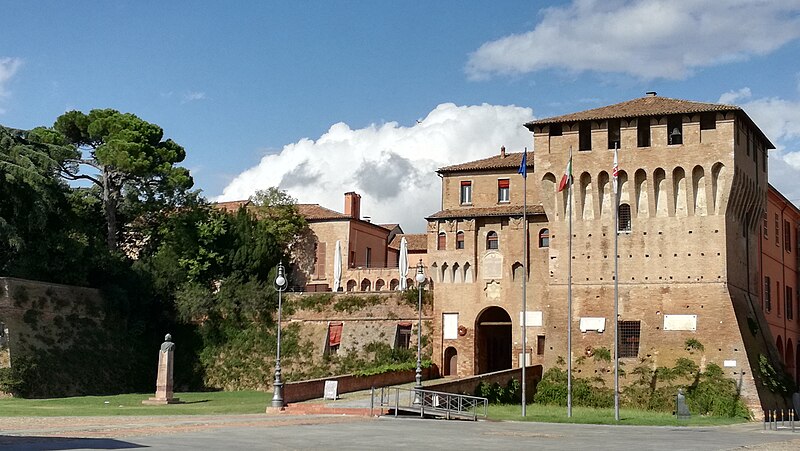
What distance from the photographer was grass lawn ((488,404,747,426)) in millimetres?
35094

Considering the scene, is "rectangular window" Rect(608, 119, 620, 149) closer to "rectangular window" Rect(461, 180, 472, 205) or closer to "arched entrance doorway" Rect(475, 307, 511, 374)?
"rectangular window" Rect(461, 180, 472, 205)

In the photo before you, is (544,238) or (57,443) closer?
(57,443)

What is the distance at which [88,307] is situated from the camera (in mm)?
51281

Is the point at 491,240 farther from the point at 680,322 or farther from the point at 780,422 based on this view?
the point at 780,422

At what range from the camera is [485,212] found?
50094 millimetres

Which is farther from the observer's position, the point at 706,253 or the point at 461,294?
the point at 461,294

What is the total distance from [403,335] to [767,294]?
18199mm

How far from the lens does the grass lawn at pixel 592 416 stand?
115ft

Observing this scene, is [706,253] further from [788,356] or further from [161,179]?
[161,179]

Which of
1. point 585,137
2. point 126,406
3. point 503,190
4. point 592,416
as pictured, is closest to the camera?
point 126,406

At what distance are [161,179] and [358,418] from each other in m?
32.1

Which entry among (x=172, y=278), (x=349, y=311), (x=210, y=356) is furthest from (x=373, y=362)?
(x=172, y=278)

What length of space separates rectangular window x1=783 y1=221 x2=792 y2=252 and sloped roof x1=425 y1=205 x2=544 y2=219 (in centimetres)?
1641

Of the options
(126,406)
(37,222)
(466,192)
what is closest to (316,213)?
(466,192)
